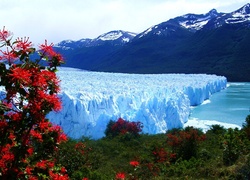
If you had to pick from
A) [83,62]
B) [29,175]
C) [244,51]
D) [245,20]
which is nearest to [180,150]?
[29,175]

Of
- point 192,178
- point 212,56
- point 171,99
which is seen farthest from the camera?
point 212,56

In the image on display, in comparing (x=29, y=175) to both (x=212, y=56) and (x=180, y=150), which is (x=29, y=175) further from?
(x=212, y=56)

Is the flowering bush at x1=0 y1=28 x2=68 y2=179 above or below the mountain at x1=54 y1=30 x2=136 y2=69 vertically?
below

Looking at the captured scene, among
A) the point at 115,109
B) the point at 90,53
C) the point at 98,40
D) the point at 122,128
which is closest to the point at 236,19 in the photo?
the point at 90,53

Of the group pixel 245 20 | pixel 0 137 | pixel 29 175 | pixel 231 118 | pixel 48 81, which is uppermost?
pixel 245 20

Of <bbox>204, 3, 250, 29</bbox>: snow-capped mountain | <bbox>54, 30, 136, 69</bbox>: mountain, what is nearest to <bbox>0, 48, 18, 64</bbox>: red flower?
<bbox>204, 3, 250, 29</bbox>: snow-capped mountain

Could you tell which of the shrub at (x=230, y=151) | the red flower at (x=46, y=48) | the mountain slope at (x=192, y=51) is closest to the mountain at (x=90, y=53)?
the mountain slope at (x=192, y=51)

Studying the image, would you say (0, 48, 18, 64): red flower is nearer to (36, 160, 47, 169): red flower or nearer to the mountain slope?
(36, 160, 47, 169): red flower

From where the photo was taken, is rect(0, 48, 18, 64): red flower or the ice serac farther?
the ice serac
